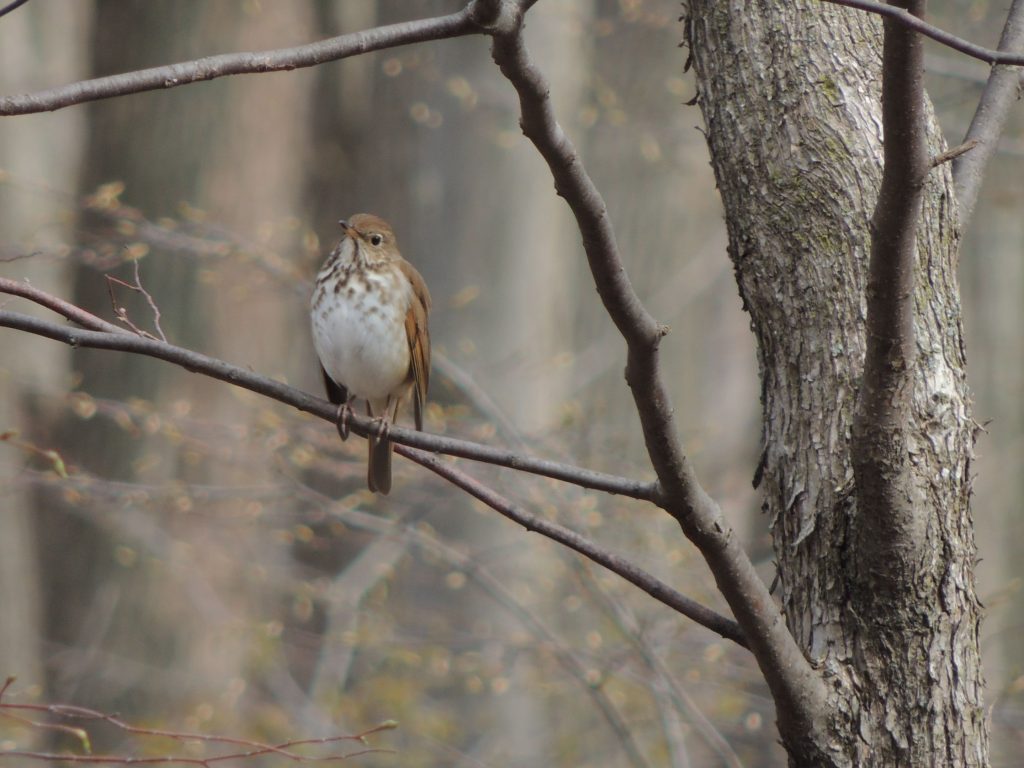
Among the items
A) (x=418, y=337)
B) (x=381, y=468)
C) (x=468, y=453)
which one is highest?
(x=418, y=337)

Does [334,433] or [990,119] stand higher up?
[334,433]

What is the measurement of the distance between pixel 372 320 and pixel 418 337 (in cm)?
24

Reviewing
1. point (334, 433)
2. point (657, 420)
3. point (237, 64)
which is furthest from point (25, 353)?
point (657, 420)

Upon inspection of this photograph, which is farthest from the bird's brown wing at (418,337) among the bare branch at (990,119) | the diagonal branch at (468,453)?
the bare branch at (990,119)

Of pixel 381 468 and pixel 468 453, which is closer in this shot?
pixel 468 453

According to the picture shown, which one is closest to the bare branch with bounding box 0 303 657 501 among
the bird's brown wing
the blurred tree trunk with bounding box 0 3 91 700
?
the bird's brown wing

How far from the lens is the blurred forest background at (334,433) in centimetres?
559

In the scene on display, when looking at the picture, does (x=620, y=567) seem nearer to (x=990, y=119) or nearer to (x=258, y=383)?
(x=258, y=383)

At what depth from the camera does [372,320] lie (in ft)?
13.5

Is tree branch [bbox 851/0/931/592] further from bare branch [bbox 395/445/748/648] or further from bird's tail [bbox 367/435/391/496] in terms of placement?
bird's tail [bbox 367/435/391/496]

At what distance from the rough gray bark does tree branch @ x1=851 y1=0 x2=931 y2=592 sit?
0.05ft

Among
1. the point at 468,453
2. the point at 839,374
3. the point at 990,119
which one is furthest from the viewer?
the point at 990,119

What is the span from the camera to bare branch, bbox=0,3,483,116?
1.87 metres

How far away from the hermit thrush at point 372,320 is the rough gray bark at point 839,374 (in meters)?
1.61
